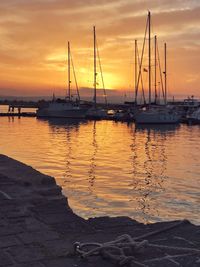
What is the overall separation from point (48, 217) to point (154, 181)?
38.2ft

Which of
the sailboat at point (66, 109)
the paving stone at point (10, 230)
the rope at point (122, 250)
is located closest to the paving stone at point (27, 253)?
the rope at point (122, 250)

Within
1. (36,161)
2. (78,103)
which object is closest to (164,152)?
(36,161)

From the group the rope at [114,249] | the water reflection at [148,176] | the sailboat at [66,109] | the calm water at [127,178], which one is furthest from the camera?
the sailboat at [66,109]

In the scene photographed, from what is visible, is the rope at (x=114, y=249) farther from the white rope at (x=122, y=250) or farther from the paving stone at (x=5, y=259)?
the paving stone at (x=5, y=259)

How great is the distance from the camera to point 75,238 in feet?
18.9

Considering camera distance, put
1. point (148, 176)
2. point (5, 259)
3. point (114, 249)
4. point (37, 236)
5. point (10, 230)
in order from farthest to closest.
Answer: point (148, 176) → point (10, 230) → point (37, 236) → point (114, 249) → point (5, 259)

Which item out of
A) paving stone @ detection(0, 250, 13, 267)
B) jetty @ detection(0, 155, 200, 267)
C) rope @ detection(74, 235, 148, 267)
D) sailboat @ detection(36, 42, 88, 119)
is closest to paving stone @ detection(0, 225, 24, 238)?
jetty @ detection(0, 155, 200, 267)

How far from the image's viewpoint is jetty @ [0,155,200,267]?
4.87 m

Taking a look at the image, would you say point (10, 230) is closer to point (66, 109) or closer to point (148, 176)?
point (148, 176)

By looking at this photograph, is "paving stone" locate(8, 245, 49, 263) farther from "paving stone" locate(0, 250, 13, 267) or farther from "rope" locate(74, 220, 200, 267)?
"rope" locate(74, 220, 200, 267)

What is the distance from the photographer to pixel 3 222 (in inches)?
247

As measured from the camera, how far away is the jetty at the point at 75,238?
487 centimetres

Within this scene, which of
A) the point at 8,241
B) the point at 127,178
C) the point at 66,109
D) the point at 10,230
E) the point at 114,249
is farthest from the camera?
the point at 66,109

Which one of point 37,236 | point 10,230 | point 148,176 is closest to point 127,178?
point 148,176
